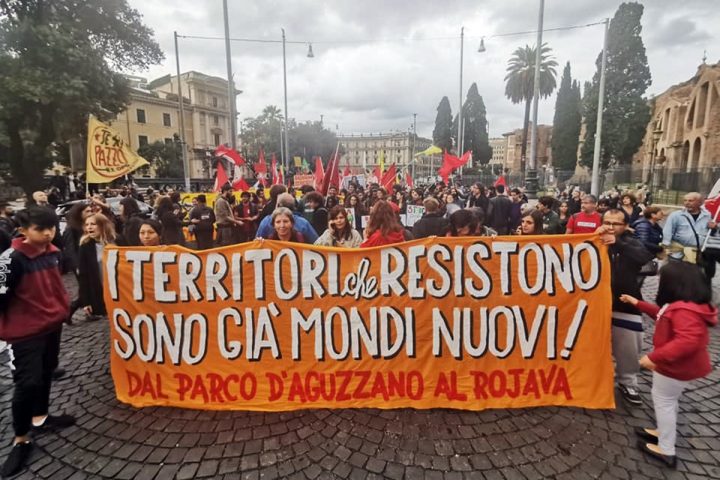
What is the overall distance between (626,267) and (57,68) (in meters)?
22.0

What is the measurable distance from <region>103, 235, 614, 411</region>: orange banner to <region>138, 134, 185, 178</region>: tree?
144ft

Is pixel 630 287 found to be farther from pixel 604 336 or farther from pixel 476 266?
pixel 476 266

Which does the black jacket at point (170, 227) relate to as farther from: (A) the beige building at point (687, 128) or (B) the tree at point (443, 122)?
(B) the tree at point (443, 122)

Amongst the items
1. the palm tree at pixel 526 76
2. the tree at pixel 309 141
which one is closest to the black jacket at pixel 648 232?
the palm tree at pixel 526 76

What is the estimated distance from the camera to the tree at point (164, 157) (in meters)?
42.5

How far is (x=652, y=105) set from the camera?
44.6 m

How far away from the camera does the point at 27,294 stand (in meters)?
2.87

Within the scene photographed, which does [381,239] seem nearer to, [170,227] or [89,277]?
[89,277]

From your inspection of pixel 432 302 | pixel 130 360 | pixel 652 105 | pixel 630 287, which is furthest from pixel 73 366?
pixel 652 105

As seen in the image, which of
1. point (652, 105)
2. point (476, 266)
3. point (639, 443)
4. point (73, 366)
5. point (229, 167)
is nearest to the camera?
point (639, 443)

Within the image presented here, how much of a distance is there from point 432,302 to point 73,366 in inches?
156

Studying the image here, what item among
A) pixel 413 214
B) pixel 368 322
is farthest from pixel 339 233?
pixel 413 214

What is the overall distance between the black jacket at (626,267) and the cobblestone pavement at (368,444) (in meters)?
0.91

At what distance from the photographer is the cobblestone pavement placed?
264 centimetres
